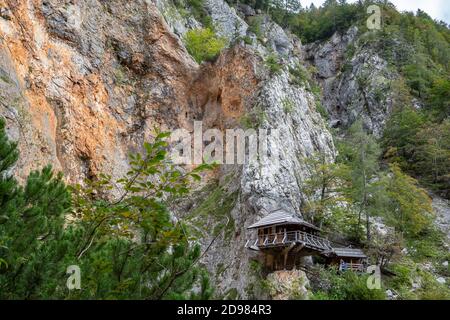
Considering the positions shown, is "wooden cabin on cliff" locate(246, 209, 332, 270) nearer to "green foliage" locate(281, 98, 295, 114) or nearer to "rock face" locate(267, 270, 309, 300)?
"rock face" locate(267, 270, 309, 300)

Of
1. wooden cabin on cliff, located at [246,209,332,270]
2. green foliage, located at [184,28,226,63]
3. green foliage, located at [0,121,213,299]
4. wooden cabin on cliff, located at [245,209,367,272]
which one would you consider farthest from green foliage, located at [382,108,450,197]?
green foliage, located at [0,121,213,299]

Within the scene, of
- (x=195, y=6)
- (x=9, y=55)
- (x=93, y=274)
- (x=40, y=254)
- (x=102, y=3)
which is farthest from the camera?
(x=195, y=6)

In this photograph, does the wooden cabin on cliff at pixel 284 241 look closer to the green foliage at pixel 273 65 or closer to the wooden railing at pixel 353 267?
the wooden railing at pixel 353 267

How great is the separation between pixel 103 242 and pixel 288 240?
11.3 m

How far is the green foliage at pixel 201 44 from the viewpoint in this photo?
33.7 m

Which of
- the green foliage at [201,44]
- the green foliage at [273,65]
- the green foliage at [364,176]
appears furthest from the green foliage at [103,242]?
the green foliage at [201,44]

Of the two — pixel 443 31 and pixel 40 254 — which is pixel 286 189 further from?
pixel 443 31

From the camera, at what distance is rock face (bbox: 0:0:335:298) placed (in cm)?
1812

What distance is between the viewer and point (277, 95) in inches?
1026

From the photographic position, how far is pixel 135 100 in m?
25.7

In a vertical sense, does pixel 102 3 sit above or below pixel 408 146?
above

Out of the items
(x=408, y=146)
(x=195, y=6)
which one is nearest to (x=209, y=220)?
(x=408, y=146)

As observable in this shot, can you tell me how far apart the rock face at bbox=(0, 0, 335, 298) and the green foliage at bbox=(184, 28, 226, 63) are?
12.8 ft
